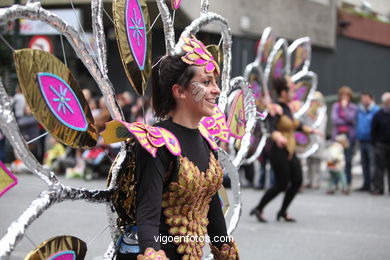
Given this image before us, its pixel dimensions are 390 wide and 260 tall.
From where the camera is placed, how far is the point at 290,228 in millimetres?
7867

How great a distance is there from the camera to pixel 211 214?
2.93 meters

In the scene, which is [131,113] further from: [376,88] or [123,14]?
[376,88]

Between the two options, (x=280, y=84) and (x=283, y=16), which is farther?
(x=283, y=16)

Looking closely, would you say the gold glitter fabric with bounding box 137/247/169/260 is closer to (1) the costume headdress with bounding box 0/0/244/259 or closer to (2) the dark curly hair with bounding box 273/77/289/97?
(1) the costume headdress with bounding box 0/0/244/259

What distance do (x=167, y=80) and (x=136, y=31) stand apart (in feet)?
0.93

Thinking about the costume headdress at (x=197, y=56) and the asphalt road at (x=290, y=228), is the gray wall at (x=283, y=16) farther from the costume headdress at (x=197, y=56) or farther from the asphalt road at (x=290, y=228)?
the costume headdress at (x=197, y=56)

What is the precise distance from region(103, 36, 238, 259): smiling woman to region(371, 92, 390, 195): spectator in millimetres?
9141

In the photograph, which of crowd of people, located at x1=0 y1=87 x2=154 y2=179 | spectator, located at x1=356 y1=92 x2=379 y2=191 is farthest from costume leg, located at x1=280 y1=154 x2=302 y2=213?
spectator, located at x1=356 y1=92 x2=379 y2=191

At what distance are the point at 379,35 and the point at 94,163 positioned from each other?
52.4 feet

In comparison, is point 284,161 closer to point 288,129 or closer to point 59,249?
point 288,129

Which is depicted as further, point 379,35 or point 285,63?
point 379,35

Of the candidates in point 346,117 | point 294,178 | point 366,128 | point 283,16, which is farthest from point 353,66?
point 294,178

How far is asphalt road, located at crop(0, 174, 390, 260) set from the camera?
20.8ft

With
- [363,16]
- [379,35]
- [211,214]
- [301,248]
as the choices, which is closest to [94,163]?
[301,248]
